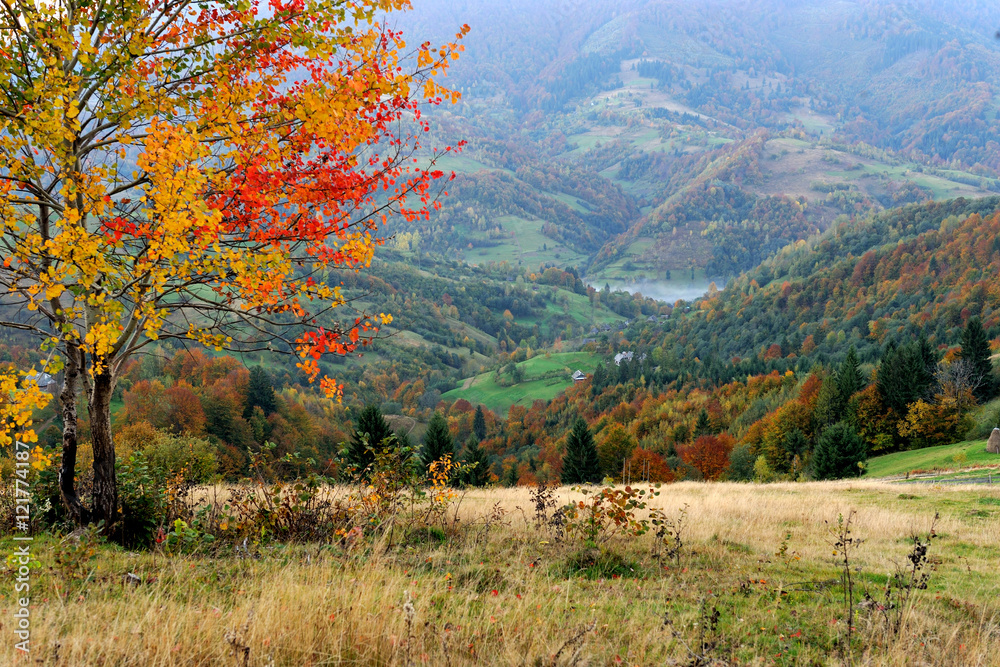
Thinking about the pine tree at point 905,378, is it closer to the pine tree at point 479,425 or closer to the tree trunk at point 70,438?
the tree trunk at point 70,438

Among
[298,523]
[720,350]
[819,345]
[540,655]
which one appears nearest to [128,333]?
[298,523]

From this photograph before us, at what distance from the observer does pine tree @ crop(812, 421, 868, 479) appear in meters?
52.0

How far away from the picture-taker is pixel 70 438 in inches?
292

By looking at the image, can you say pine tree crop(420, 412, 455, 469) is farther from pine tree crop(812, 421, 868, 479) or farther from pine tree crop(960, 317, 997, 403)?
pine tree crop(960, 317, 997, 403)

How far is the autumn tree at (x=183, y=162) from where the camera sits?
555 centimetres

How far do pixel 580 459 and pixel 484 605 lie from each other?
216ft

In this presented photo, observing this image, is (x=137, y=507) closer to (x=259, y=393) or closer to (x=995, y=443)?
(x=995, y=443)

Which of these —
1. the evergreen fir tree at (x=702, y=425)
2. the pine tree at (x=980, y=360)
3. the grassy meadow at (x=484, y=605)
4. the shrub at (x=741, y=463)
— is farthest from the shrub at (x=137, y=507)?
the evergreen fir tree at (x=702, y=425)

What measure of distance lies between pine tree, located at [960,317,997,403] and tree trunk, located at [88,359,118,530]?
268ft

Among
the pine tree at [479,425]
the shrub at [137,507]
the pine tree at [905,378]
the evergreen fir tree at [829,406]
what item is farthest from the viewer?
the pine tree at [479,425]

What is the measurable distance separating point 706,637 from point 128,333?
7657 mm

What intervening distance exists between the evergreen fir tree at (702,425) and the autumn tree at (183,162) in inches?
4110

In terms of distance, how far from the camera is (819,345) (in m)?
162

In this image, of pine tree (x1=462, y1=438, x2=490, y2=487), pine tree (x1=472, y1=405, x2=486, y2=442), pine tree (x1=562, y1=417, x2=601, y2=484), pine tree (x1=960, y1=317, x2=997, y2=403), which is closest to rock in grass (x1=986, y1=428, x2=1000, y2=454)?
pine tree (x1=960, y1=317, x2=997, y2=403)
